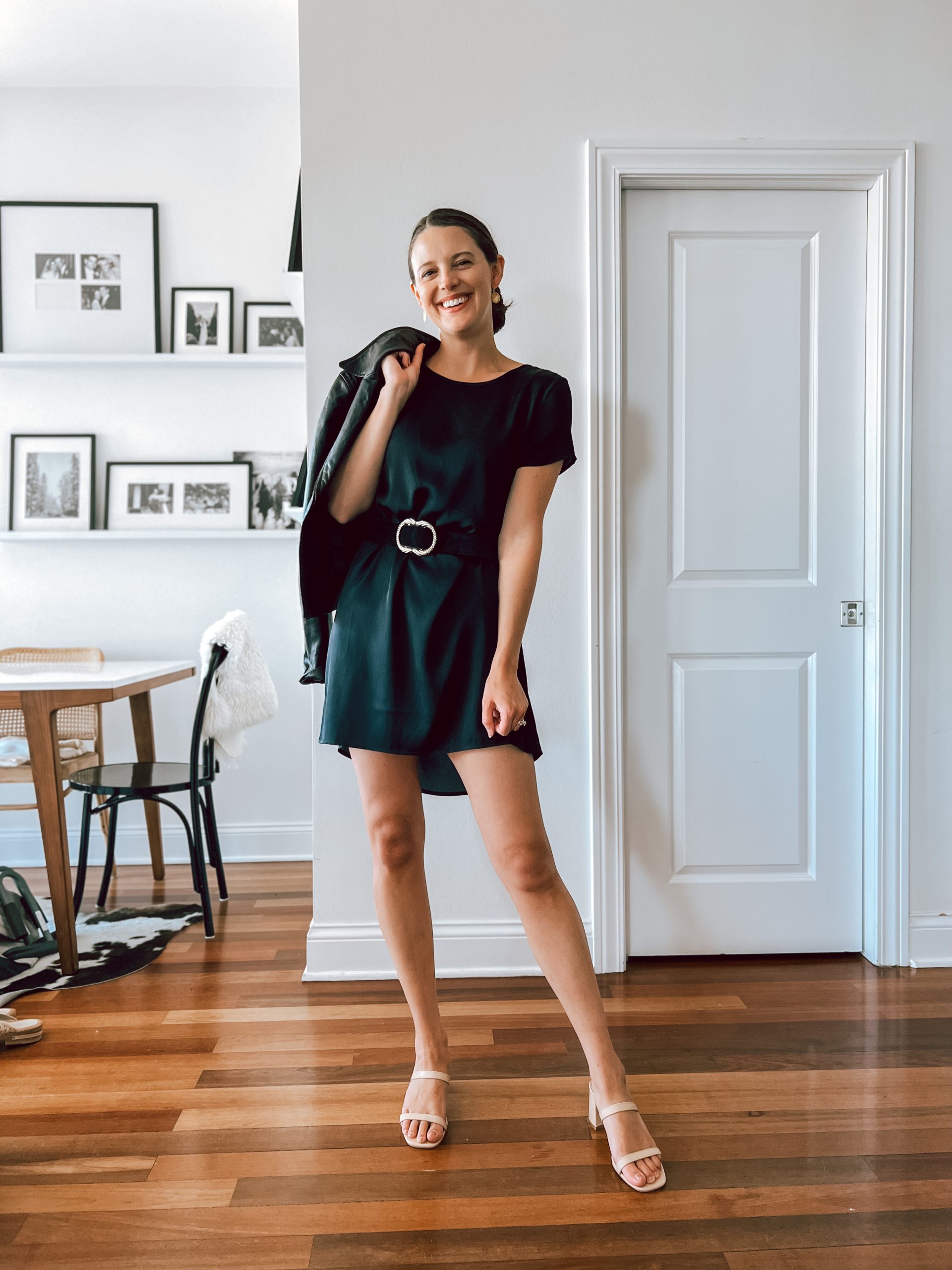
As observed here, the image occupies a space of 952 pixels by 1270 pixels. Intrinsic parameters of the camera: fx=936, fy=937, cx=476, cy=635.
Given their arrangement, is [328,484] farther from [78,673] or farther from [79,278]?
[79,278]

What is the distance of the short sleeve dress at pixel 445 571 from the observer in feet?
4.93

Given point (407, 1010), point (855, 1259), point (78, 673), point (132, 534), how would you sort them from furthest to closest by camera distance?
1. point (132, 534)
2. point (78, 673)
3. point (407, 1010)
4. point (855, 1259)

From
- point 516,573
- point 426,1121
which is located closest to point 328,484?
point 516,573

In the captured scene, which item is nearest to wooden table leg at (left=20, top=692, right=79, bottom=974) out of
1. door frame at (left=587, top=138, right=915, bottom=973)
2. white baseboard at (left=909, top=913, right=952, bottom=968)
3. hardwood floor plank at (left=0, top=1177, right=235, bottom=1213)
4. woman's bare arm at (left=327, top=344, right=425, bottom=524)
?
hardwood floor plank at (left=0, top=1177, right=235, bottom=1213)

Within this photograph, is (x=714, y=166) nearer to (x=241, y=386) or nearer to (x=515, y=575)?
(x=515, y=575)

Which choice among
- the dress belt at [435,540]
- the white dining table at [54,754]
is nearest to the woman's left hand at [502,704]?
the dress belt at [435,540]

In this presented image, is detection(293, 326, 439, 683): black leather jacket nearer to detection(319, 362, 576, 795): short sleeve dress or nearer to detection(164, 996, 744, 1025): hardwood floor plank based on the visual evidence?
detection(319, 362, 576, 795): short sleeve dress

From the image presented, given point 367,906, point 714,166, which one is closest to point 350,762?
point 367,906

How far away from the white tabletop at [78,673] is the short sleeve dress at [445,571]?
1.14 meters

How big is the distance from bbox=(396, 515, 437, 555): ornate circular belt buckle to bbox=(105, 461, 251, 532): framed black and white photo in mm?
2093

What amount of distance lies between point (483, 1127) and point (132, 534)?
2.51m

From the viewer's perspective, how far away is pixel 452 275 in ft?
4.89

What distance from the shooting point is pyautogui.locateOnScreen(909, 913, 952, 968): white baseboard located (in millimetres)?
2365

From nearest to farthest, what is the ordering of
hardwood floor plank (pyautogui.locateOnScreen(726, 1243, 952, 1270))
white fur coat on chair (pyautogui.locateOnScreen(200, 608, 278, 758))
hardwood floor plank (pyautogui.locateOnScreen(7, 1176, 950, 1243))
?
hardwood floor plank (pyautogui.locateOnScreen(726, 1243, 952, 1270)) < hardwood floor plank (pyautogui.locateOnScreen(7, 1176, 950, 1243)) < white fur coat on chair (pyautogui.locateOnScreen(200, 608, 278, 758))
